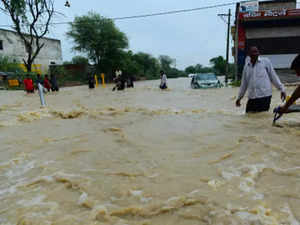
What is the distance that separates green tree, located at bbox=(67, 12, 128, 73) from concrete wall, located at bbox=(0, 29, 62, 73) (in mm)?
4935

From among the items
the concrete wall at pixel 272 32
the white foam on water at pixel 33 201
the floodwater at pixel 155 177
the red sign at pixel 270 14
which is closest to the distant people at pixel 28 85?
the floodwater at pixel 155 177

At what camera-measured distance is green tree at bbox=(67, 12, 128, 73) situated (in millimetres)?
32406

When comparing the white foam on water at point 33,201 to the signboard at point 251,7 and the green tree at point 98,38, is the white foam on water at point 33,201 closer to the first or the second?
the signboard at point 251,7

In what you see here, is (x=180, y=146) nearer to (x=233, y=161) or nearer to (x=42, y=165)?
(x=233, y=161)

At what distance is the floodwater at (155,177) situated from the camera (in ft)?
5.58

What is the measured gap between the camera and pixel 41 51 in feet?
112

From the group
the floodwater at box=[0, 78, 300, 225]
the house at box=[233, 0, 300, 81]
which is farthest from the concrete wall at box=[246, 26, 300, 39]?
the floodwater at box=[0, 78, 300, 225]

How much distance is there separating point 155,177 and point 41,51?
3699 cm

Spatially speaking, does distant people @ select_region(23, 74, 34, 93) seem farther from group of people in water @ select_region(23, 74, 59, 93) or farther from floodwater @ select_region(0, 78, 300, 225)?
floodwater @ select_region(0, 78, 300, 225)

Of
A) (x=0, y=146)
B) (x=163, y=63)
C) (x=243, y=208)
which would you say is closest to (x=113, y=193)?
(x=243, y=208)

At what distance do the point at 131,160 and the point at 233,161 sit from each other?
1.20 meters

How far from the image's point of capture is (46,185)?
2.27m

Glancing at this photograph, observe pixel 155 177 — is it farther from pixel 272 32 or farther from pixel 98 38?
pixel 98 38

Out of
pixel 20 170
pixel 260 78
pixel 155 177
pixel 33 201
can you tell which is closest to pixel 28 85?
pixel 20 170
